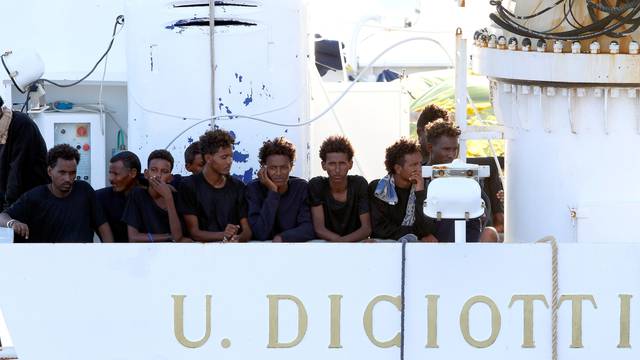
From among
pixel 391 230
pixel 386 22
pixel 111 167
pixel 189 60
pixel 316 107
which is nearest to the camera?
pixel 391 230

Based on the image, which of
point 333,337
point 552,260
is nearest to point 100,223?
point 333,337

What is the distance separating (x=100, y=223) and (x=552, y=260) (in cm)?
250

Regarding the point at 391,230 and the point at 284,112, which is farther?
the point at 284,112

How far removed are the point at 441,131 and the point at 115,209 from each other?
1825mm

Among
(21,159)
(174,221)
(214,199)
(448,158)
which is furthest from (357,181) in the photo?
(21,159)

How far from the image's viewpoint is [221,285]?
5.85 meters

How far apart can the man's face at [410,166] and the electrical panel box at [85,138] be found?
2.66 m

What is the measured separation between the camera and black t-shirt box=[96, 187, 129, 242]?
7273 mm

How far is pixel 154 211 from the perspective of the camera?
23.2 feet

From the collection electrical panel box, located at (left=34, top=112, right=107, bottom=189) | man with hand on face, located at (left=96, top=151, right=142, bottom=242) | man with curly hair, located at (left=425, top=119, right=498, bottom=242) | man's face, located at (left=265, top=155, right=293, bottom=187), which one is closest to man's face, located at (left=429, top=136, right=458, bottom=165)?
man with curly hair, located at (left=425, top=119, right=498, bottom=242)

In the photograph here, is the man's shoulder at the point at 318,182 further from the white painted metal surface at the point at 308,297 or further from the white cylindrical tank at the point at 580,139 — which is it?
the white painted metal surface at the point at 308,297

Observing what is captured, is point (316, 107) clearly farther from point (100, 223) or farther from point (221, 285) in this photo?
point (221, 285)

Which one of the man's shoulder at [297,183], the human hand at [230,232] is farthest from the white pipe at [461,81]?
the human hand at [230,232]

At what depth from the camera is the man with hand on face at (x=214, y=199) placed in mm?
7031
